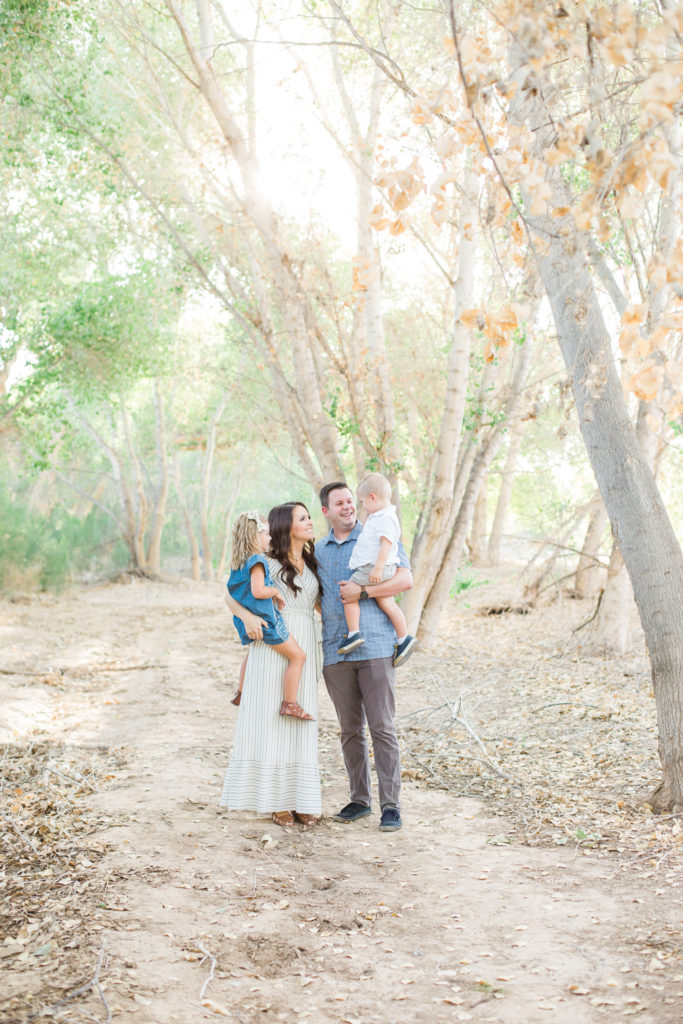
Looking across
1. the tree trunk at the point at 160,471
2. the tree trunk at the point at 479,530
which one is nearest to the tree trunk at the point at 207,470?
the tree trunk at the point at 160,471

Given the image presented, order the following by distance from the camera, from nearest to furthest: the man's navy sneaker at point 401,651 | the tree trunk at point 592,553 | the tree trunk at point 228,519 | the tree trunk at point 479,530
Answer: the man's navy sneaker at point 401,651
the tree trunk at point 592,553
the tree trunk at point 479,530
the tree trunk at point 228,519

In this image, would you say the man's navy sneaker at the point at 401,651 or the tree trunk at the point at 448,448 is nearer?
the man's navy sneaker at the point at 401,651

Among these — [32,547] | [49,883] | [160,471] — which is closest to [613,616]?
[49,883]

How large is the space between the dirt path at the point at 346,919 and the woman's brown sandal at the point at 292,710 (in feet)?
1.94

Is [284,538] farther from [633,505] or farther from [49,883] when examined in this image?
[49,883]

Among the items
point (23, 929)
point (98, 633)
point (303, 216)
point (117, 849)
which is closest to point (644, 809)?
point (117, 849)

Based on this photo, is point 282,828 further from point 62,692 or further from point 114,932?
point 62,692

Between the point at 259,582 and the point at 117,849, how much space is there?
1400mm

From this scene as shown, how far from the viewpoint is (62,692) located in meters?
8.45

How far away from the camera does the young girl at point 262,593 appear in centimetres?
438

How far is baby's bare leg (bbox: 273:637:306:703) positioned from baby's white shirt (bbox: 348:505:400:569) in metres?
0.52

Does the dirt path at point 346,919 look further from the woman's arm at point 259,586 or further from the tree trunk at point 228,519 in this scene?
the tree trunk at point 228,519

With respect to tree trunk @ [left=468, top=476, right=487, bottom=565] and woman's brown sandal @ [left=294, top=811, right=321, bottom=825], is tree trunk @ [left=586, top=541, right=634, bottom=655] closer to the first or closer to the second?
woman's brown sandal @ [left=294, top=811, right=321, bottom=825]

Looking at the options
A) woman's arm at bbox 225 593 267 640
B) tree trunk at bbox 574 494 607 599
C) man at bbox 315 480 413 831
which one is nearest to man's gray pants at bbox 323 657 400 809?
man at bbox 315 480 413 831
